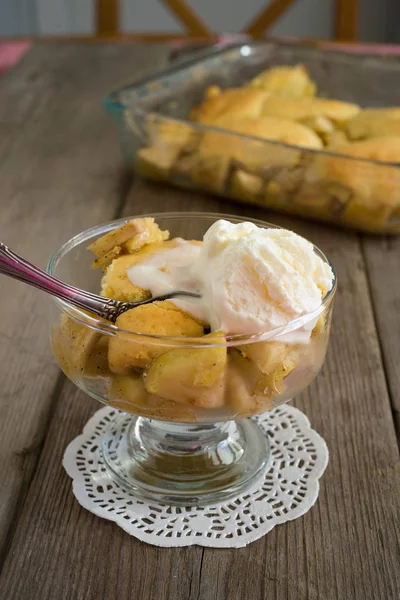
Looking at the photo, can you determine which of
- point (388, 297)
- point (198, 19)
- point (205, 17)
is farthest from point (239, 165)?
point (205, 17)

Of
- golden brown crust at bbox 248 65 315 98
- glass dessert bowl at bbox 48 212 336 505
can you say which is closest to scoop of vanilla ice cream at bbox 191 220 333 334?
glass dessert bowl at bbox 48 212 336 505

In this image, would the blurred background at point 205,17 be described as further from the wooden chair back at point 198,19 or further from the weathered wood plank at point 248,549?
the weathered wood plank at point 248,549

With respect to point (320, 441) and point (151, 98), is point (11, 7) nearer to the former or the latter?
point (151, 98)

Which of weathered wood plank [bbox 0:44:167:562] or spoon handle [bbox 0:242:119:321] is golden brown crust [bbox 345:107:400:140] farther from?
spoon handle [bbox 0:242:119:321]

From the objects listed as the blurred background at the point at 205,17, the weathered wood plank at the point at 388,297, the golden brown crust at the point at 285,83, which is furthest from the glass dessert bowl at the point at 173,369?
the blurred background at the point at 205,17

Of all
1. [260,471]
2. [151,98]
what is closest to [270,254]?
[260,471]

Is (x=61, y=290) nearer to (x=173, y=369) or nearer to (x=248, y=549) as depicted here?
(x=173, y=369)
